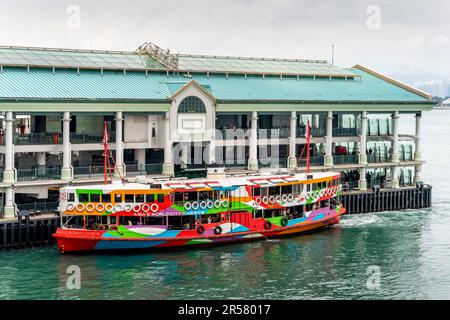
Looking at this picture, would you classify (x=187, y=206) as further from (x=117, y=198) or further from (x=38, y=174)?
(x=38, y=174)

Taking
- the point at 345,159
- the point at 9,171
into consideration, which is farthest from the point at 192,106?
the point at 345,159

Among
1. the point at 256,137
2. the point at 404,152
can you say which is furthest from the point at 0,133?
the point at 404,152

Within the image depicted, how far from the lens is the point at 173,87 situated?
3745 inches

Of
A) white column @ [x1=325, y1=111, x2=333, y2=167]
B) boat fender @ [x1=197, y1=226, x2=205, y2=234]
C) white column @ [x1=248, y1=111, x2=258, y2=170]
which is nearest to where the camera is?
boat fender @ [x1=197, y1=226, x2=205, y2=234]

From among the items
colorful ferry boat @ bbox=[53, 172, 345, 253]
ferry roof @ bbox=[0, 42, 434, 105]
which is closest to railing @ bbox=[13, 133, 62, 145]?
ferry roof @ bbox=[0, 42, 434, 105]

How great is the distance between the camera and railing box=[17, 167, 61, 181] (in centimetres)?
8399

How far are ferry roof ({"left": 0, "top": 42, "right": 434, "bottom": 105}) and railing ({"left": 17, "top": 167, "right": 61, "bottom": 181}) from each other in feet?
22.0

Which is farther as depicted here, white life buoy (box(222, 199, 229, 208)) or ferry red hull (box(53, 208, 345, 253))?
white life buoy (box(222, 199, 229, 208))

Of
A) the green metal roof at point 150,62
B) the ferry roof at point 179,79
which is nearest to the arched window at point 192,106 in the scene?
the ferry roof at point 179,79

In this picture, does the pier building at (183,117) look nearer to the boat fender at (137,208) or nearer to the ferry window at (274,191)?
the ferry window at (274,191)

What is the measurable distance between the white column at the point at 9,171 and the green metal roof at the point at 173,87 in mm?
2480

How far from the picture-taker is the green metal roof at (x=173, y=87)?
8594 centimetres

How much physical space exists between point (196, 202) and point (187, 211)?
122cm

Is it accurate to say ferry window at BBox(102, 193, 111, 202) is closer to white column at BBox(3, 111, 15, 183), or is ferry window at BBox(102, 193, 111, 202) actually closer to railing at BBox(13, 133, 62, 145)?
white column at BBox(3, 111, 15, 183)
